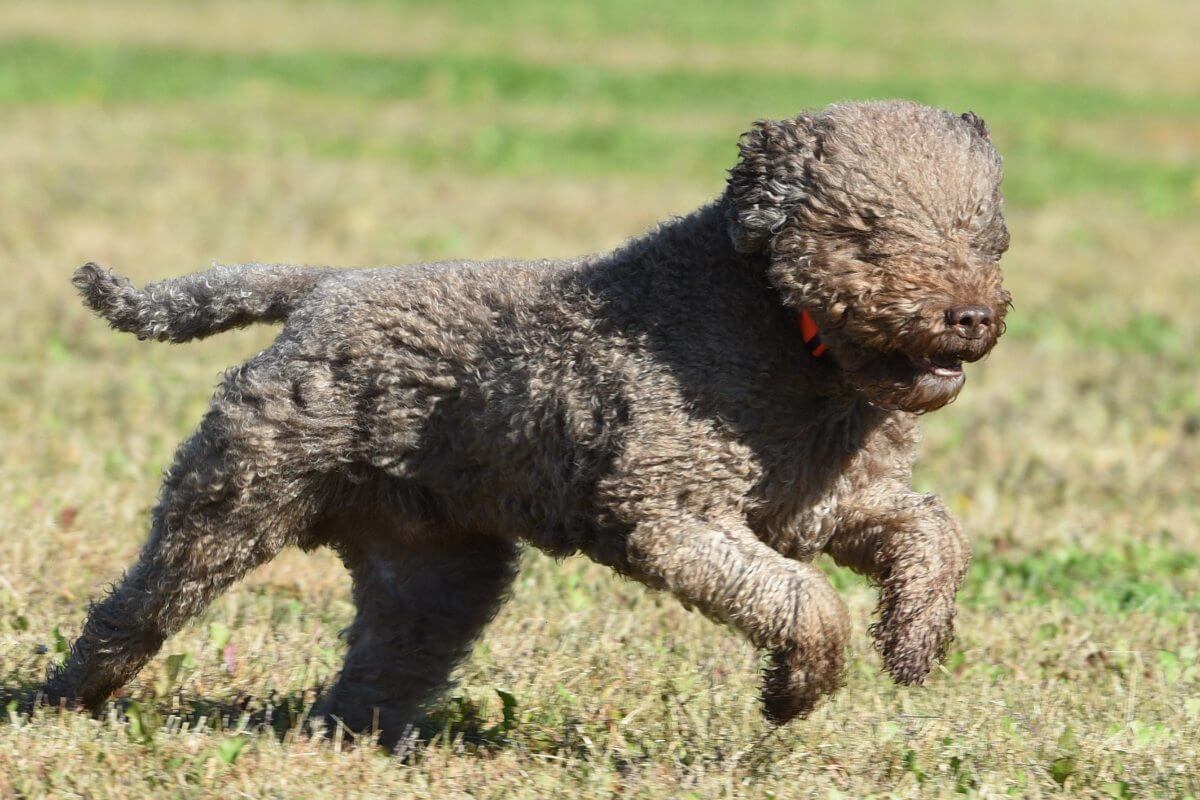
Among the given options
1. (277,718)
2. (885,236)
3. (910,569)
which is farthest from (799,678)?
(277,718)

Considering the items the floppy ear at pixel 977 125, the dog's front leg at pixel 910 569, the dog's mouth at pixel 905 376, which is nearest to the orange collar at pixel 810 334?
the dog's mouth at pixel 905 376

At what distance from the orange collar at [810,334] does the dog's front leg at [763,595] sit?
514mm

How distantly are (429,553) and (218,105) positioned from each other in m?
17.5

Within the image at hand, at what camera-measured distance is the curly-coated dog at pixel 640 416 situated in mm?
4469

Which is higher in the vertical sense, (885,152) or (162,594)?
(885,152)

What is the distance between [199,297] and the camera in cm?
550

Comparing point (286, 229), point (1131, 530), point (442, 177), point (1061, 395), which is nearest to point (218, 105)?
point (442, 177)

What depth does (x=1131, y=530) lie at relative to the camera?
26.7ft

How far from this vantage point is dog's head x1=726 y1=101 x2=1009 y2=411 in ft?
14.2

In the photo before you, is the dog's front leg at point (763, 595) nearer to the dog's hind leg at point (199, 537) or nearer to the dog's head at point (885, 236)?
the dog's head at point (885, 236)

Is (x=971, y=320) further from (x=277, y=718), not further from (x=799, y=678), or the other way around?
(x=277, y=718)

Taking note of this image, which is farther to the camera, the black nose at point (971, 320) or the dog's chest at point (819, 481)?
the dog's chest at point (819, 481)

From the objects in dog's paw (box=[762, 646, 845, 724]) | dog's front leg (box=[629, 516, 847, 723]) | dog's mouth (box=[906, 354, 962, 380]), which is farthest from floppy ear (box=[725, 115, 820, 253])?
dog's paw (box=[762, 646, 845, 724])

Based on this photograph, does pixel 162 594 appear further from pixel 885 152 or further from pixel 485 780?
pixel 885 152
